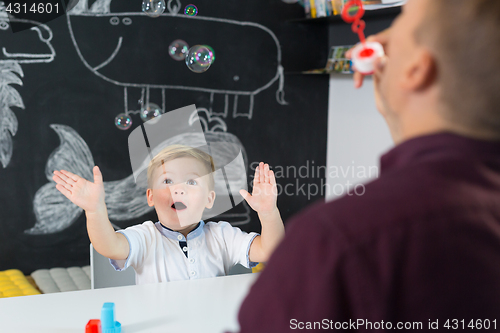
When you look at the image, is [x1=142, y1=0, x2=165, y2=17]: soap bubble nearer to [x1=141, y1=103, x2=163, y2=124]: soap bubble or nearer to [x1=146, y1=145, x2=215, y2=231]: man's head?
[x1=141, y1=103, x2=163, y2=124]: soap bubble

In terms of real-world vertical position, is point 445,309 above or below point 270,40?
below

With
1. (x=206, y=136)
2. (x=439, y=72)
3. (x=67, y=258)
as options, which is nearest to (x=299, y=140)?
(x=206, y=136)

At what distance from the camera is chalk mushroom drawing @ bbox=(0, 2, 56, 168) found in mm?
2639

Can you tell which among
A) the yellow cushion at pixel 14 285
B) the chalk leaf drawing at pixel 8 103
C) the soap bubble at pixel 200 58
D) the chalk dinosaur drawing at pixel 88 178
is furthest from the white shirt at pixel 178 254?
the chalk leaf drawing at pixel 8 103

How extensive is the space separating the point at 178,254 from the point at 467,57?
4.48 ft

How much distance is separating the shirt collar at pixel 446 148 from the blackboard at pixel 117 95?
2730mm

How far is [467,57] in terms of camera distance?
0.35 metres

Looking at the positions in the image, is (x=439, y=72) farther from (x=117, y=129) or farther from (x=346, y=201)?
(x=117, y=129)

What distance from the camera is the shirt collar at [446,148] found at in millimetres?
356

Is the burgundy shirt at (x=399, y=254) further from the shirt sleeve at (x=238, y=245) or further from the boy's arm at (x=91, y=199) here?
the shirt sleeve at (x=238, y=245)

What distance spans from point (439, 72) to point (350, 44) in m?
3.23

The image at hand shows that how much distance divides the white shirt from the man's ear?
1272 millimetres

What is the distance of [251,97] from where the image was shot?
3381 mm

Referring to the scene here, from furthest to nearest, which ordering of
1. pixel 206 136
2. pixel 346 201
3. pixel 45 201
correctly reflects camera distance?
pixel 206 136 → pixel 45 201 → pixel 346 201
